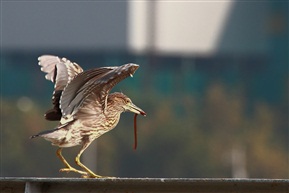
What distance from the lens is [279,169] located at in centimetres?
8912

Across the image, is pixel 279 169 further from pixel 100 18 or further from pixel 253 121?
pixel 100 18

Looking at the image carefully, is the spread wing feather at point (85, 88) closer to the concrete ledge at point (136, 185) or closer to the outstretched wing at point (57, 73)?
the outstretched wing at point (57, 73)

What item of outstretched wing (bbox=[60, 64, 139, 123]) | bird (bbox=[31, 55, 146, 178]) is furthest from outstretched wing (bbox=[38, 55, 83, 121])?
outstretched wing (bbox=[60, 64, 139, 123])

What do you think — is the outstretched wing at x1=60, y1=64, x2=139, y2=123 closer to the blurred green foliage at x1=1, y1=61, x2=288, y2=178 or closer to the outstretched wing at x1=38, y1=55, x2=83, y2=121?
the outstretched wing at x1=38, y1=55, x2=83, y2=121

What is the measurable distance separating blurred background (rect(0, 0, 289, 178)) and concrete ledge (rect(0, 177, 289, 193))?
83724mm

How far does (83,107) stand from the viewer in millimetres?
11484

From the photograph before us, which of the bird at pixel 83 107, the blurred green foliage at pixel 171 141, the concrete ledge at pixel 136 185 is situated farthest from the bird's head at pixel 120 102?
the blurred green foliage at pixel 171 141

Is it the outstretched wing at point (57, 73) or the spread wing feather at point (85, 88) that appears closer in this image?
the spread wing feather at point (85, 88)

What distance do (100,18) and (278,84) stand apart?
58.7 ft

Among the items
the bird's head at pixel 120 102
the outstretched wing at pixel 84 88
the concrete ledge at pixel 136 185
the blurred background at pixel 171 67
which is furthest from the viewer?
the blurred background at pixel 171 67

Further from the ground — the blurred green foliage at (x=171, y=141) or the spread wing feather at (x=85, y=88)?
the spread wing feather at (x=85, y=88)

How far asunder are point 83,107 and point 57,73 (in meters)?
0.56

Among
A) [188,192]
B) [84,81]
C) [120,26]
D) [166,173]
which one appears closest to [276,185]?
[188,192]

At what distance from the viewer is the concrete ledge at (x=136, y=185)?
922cm
